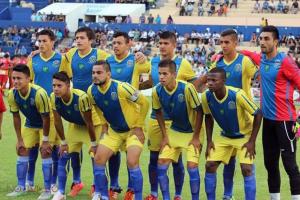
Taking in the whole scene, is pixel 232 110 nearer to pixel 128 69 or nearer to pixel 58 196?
pixel 128 69

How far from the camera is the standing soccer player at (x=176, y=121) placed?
895cm

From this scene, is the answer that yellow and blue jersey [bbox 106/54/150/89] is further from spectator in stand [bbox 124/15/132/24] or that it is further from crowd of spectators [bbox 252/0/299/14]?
crowd of spectators [bbox 252/0/299/14]

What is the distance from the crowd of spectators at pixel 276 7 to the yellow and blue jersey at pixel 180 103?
116 ft

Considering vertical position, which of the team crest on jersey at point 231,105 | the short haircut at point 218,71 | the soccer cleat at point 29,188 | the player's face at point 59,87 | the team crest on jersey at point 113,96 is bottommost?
the soccer cleat at point 29,188

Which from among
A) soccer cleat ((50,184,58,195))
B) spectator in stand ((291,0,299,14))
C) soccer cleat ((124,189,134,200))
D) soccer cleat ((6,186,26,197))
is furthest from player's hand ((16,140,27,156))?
spectator in stand ((291,0,299,14))

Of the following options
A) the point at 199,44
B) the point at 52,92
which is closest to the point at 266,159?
the point at 52,92

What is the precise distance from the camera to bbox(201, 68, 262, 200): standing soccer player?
339 inches

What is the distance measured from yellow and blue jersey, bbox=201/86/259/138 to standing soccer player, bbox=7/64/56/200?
239 centimetres

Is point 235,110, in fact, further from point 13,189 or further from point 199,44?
point 199,44

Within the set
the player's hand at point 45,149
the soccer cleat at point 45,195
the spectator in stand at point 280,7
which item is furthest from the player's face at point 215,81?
the spectator in stand at point 280,7

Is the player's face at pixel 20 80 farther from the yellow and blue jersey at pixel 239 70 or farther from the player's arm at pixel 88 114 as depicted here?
the yellow and blue jersey at pixel 239 70

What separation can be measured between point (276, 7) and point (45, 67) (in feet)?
116

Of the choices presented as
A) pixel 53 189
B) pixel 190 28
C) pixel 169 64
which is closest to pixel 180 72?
pixel 169 64

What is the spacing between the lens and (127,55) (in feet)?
33.0
